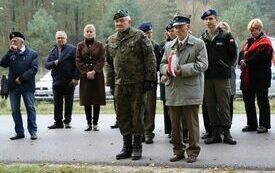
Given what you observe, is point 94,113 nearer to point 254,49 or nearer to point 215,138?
point 215,138

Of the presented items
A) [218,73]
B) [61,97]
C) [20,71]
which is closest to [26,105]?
[20,71]

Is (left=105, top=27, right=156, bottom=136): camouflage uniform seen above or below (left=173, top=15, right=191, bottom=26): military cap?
→ below

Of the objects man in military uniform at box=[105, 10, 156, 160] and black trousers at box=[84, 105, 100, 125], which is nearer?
man in military uniform at box=[105, 10, 156, 160]

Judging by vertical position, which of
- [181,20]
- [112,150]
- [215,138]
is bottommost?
[112,150]

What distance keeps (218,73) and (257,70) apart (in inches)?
49.5

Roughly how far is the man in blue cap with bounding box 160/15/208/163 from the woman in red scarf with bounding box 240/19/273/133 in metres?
2.21

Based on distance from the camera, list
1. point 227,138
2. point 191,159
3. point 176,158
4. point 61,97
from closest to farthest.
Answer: point 191,159 < point 176,158 < point 227,138 < point 61,97

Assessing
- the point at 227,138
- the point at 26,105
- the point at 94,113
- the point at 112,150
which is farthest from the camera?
the point at 94,113

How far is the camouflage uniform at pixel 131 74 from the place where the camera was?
24.7 ft

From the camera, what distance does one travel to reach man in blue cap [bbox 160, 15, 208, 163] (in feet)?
23.5

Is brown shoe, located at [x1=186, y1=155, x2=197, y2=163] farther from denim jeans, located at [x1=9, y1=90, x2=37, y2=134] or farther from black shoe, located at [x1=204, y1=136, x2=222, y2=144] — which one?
denim jeans, located at [x1=9, y1=90, x2=37, y2=134]

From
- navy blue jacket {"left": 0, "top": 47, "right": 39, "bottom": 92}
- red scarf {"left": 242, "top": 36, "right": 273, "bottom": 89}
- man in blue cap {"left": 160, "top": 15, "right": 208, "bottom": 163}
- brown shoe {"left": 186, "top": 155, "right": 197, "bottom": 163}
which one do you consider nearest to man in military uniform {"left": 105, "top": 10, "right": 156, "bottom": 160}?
man in blue cap {"left": 160, "top": 15, "right": 208, "bottom": 163}

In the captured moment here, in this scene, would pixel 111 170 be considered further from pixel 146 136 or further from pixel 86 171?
pixel 146 136

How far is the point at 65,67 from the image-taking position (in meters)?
10.7
